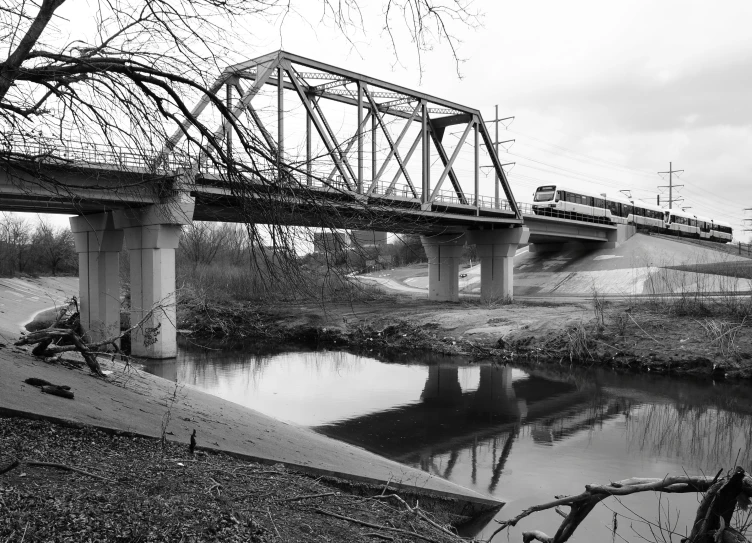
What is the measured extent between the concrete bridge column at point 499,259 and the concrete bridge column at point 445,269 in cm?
212

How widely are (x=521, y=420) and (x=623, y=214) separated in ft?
191

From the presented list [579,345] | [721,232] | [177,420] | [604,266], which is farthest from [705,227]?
[177,420]

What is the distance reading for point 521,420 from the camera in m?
17.2

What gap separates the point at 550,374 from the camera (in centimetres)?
2480

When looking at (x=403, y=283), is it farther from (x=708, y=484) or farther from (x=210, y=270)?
(x=708, y=484)

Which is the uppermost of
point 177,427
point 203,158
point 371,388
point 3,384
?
point 203,158

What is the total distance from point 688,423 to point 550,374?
26.9ft

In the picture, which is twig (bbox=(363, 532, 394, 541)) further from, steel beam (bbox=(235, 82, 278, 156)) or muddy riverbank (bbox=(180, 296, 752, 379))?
muddy riverbank (bbox=(180, 296, 752, 379))

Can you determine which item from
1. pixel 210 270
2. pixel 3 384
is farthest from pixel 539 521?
pixel 210 270

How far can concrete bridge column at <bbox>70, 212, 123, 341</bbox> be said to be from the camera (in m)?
31.7

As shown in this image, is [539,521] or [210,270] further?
[210,270]

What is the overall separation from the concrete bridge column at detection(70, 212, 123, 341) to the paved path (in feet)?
67.1

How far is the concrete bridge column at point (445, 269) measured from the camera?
165 feet

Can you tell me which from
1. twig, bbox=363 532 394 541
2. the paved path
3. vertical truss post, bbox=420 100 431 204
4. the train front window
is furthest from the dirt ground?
the train front window
